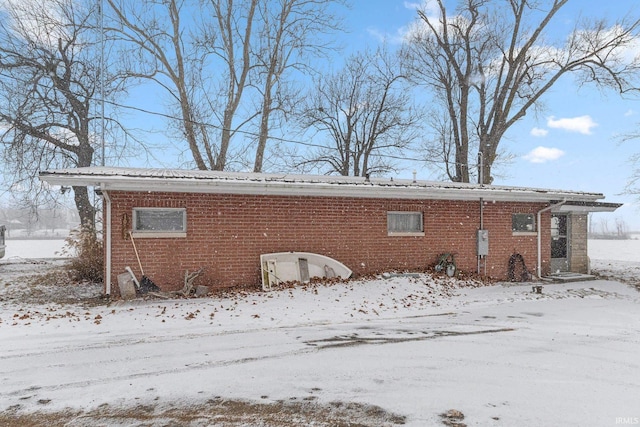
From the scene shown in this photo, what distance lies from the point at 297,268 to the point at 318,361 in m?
5.18

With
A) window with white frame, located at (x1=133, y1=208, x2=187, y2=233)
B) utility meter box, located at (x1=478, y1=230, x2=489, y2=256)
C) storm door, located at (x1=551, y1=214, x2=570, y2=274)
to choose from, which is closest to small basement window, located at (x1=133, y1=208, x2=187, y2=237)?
window with white frame, located at (x1=133, y1=208, x2=187, y2=233)

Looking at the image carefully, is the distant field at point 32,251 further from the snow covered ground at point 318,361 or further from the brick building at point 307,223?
the snow covered ground at point 318,361

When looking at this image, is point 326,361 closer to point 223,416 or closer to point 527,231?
point 223,416

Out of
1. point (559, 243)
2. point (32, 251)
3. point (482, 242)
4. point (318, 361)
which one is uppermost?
point (482, 242)

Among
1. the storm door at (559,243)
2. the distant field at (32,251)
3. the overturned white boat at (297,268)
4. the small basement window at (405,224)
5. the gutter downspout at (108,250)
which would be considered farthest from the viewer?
the distant field at (32,251)

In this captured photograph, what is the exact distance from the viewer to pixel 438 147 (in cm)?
2614

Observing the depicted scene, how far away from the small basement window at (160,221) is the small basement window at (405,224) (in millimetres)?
5358

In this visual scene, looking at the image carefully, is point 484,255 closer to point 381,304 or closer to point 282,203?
point 381,304

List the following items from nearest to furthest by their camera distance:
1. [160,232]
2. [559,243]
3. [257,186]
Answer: [160,232] < [257,186] < [559,243]

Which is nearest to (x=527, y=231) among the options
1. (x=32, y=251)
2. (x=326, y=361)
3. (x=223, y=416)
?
(x=326, y=361)

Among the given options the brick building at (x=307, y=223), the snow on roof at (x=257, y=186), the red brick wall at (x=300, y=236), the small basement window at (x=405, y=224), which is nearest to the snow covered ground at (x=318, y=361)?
the red brick wall at (x=300, y=236)

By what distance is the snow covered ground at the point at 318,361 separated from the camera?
3.26 m

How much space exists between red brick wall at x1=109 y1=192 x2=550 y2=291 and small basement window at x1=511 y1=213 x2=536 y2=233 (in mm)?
202

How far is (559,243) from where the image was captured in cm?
1317
